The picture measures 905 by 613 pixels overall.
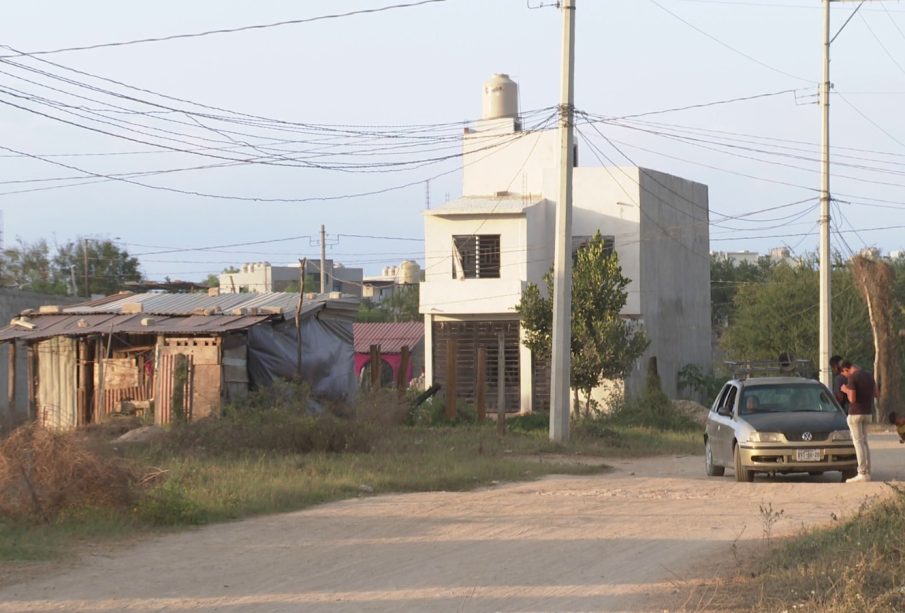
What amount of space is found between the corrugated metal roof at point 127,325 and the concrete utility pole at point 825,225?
50.3 ft

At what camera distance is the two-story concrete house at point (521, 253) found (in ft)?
145

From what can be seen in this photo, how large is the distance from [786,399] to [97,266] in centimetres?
5142

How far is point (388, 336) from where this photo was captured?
6303cm

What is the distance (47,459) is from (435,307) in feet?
104

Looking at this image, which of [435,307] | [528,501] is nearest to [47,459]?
[528,501]

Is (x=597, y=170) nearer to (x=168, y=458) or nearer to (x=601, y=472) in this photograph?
(x=601, y=472)

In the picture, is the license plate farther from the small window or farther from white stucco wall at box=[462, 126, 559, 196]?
white stucco wall at box=[462, 126, 559, 196]

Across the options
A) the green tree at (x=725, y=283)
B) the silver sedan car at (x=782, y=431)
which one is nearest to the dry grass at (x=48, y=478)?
the silver sedan car at (x=782, y=431)

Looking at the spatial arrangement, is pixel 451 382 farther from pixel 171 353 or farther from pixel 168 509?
pixel 168 509

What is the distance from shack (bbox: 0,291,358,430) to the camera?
28.1 m

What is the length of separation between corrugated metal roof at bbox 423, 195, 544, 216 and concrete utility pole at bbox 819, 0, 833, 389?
11.6 metres

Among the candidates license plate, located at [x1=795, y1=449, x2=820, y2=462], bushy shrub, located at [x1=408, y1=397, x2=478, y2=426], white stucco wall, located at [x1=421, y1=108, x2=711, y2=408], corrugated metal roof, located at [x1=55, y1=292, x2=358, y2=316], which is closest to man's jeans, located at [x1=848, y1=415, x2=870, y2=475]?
license plate, located at [x1=795, y1=449, x2=820, y2=462]

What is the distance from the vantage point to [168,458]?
20.6 metres

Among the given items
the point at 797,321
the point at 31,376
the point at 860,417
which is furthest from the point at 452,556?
the point at 797,321
